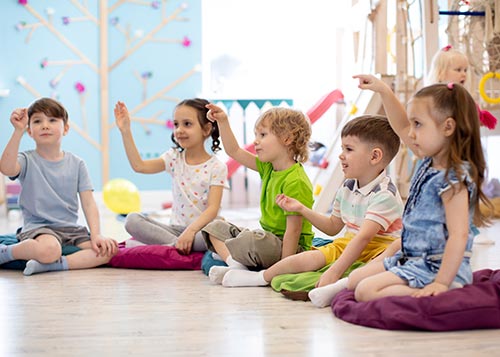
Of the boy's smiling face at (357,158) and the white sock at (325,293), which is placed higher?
the boy's smiling face at (357,158)

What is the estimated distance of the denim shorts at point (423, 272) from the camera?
5.16 ft

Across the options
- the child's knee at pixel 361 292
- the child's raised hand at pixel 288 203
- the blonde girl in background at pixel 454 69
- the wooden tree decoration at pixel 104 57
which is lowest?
the child's knee at pixel 361 292

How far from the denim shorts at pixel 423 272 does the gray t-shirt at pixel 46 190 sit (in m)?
1.27

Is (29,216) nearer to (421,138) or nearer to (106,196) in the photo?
(421,138)

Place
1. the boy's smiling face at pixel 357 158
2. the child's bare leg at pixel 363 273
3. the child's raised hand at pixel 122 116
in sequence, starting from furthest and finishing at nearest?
the child's raised hand at pixel 122 116 < the boy's smiling face at pixel 357 158 < the child's bare leg at pixel 363 273

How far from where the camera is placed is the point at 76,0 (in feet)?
17.1

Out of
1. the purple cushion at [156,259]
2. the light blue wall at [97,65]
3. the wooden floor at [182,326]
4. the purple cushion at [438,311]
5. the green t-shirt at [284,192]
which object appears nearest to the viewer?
the wooden floor at [182,326]

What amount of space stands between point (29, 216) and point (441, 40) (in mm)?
2461

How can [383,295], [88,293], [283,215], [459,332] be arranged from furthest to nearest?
[283,215], [88,293], [383,295], [459,332]

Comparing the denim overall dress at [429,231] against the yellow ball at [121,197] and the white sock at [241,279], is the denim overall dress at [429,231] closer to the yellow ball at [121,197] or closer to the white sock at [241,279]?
the white sock at [241,279]

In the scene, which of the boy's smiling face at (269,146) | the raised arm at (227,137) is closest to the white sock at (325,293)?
the boy's smiling face at (269,146)

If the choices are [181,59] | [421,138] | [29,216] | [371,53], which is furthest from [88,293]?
[181,59]

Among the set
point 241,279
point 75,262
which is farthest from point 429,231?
point 75,262

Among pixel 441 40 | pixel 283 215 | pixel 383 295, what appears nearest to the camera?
pixel 383 295
